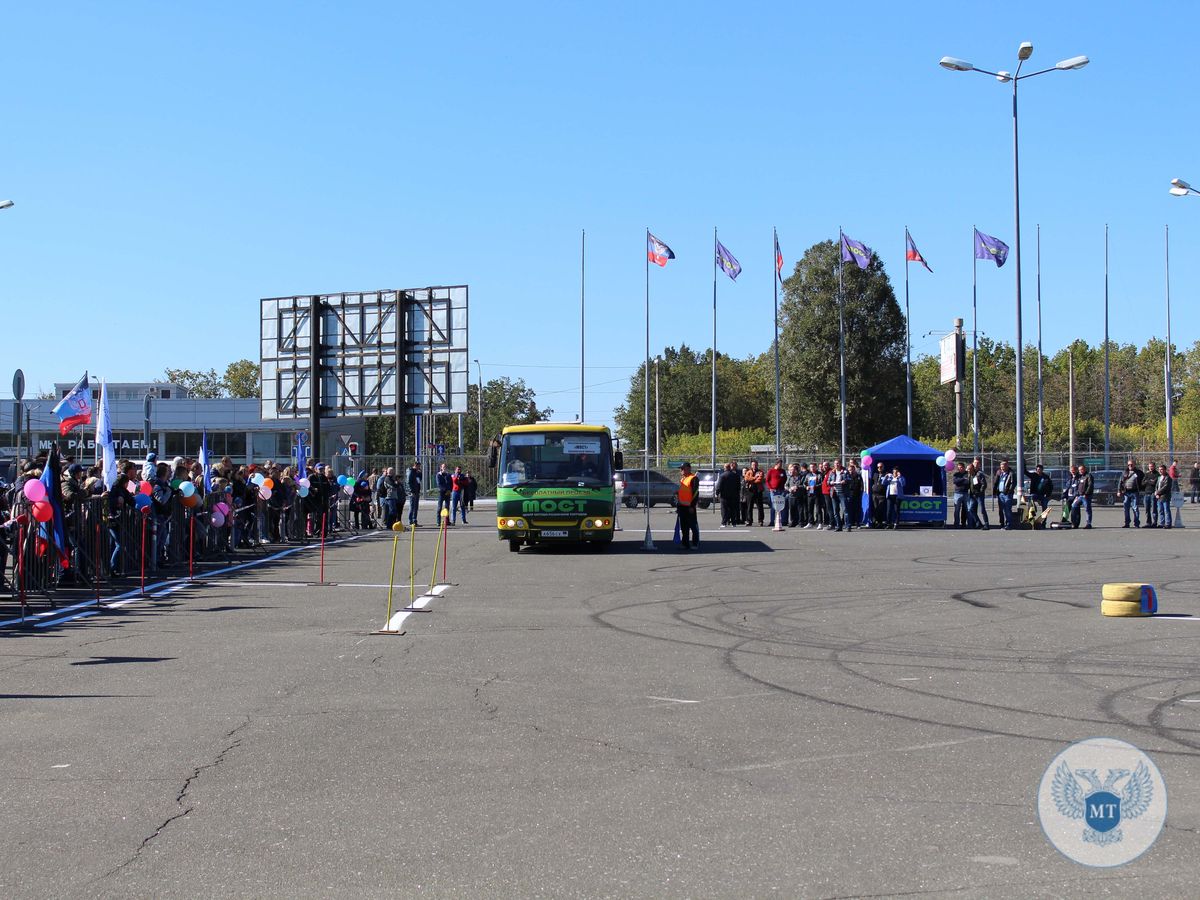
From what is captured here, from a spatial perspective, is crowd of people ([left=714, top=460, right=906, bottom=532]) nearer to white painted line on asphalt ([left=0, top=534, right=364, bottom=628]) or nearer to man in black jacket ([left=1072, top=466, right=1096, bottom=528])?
man in black jacket ([left=1072, top=466, right=1096, bottom=528])

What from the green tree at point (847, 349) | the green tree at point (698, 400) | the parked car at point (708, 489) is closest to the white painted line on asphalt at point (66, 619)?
the parked car at point (708, 489)

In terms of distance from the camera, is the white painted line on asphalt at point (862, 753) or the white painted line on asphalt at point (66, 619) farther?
the white painted line on asphalt at point (66, 619)

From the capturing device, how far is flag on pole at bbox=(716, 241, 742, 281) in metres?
58.0

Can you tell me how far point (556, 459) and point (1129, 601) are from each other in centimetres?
1388

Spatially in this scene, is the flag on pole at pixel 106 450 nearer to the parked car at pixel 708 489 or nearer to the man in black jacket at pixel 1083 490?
the man in black jacket at pixel 1083 490

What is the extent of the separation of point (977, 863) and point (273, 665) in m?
6.83

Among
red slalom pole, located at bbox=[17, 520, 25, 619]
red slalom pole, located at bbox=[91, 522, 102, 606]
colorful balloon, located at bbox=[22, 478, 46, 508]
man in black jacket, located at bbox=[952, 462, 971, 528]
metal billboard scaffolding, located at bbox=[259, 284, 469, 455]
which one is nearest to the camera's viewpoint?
red slalom pole, located at bbox=[17, 520, 25, 619]

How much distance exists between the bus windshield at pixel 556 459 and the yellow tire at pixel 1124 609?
13.2 meters

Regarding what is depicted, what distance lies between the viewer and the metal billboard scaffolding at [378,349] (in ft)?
139

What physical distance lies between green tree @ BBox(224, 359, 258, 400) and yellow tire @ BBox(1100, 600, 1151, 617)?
118 metres

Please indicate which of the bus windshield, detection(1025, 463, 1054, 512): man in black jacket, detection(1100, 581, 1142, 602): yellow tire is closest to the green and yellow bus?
the bus windshield

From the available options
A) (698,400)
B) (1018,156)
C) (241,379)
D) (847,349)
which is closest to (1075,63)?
(1018,156)

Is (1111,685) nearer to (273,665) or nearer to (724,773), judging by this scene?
(724,773)

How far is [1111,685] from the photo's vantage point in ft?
30.2
